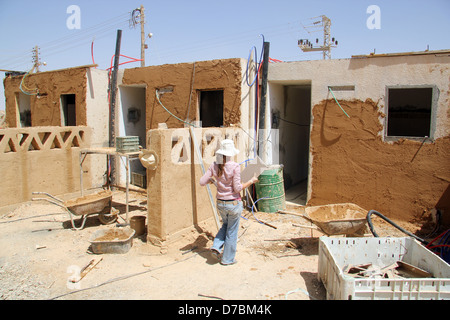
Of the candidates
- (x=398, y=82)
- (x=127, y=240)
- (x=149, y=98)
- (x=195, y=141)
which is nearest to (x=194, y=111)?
(x=149, y=98)

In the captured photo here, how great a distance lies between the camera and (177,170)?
606 centimetres

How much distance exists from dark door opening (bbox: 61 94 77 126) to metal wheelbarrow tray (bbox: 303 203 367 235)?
8363 millimetres

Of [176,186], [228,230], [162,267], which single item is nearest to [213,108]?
[176,186]

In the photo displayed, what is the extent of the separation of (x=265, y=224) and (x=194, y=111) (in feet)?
11.3

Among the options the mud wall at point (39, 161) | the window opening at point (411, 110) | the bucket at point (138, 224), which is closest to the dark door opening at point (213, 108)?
the mud wall at point (39, 161)

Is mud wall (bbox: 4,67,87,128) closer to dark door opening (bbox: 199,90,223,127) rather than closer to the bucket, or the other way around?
dark door opening (bbox: 199,90,223,127)

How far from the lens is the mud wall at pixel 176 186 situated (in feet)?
18.9

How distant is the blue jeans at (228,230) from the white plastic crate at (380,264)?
1260mm

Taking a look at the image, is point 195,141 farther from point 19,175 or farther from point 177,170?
point 19,175

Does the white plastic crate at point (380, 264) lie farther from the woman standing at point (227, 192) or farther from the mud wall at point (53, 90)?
the mud wall at point (53, 90)

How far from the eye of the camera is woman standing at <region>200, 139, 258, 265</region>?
5.08m

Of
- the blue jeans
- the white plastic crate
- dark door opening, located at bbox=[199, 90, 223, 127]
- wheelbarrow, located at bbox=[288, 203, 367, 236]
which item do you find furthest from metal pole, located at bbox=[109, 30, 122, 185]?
the white plastic crate

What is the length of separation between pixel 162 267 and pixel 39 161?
5.20m

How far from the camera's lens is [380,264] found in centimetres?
481
